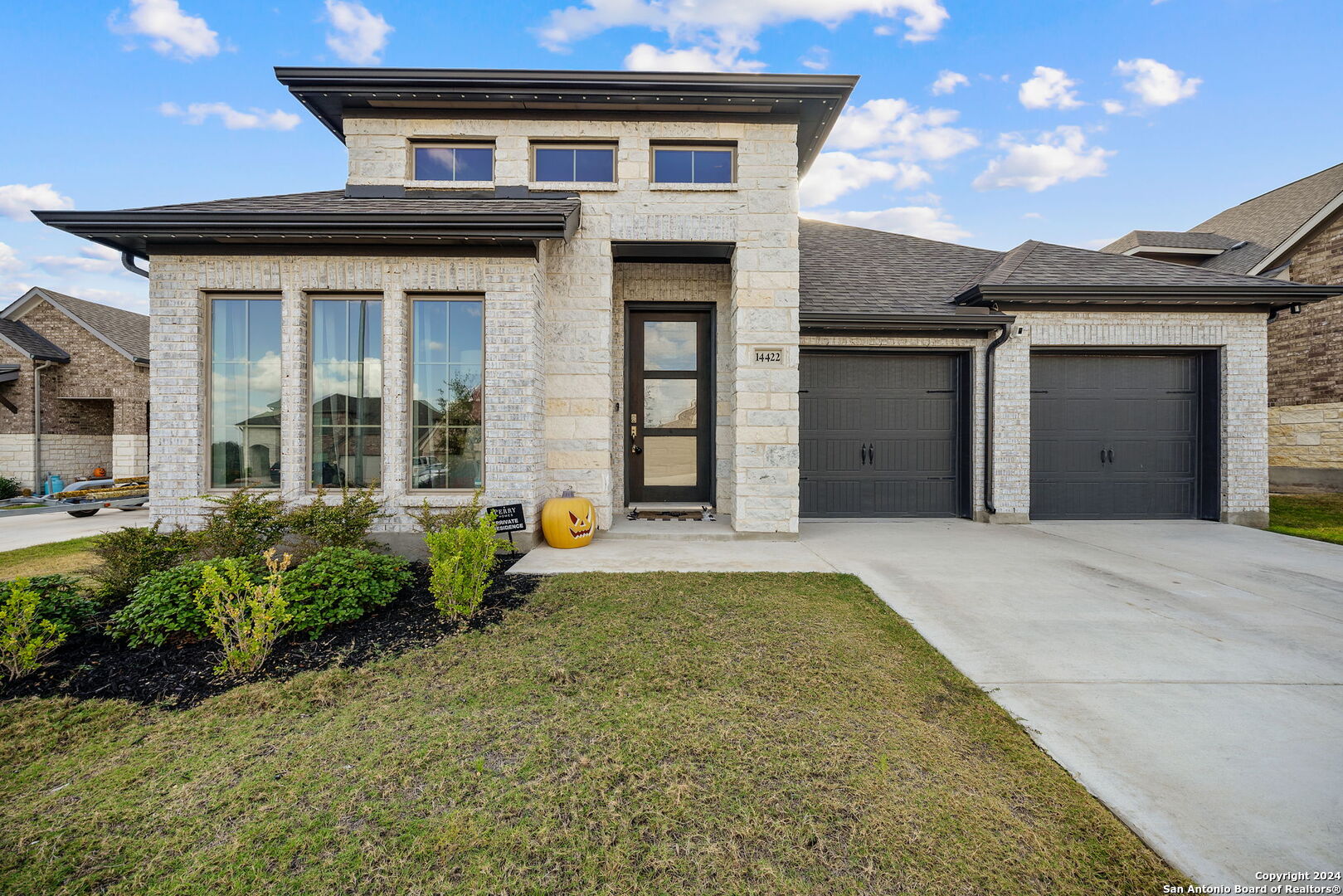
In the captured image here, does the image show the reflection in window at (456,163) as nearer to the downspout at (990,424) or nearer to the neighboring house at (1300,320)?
the downspout at (990,424)

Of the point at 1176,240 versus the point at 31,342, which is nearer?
the point at 31,342

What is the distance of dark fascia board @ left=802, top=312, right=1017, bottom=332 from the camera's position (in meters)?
7.67

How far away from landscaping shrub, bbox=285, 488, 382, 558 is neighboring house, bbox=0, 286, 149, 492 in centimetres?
1319

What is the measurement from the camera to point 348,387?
5.96 meters

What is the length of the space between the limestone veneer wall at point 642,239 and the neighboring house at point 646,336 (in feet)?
0.11

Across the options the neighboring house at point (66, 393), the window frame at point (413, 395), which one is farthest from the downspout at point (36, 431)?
the window frame at point (413, 395)

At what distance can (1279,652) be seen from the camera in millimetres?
3371

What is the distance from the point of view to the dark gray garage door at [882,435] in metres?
8.27

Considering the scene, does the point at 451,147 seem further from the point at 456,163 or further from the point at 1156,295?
the point at 1156,295

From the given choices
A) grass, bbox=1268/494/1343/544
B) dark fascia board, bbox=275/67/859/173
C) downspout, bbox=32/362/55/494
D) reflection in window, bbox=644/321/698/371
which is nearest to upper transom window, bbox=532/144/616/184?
dark fascia board, bbox=275/67/859/173

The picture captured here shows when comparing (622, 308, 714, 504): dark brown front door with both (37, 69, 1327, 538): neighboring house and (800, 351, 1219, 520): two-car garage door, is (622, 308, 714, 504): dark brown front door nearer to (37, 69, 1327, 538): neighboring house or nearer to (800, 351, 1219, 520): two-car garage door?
(37, 69, 1327, 538): neighboring house

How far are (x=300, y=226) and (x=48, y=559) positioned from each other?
4649 millimetres

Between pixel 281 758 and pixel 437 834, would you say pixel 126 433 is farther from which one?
pixel 437 834

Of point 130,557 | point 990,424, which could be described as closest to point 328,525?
point 130,557
